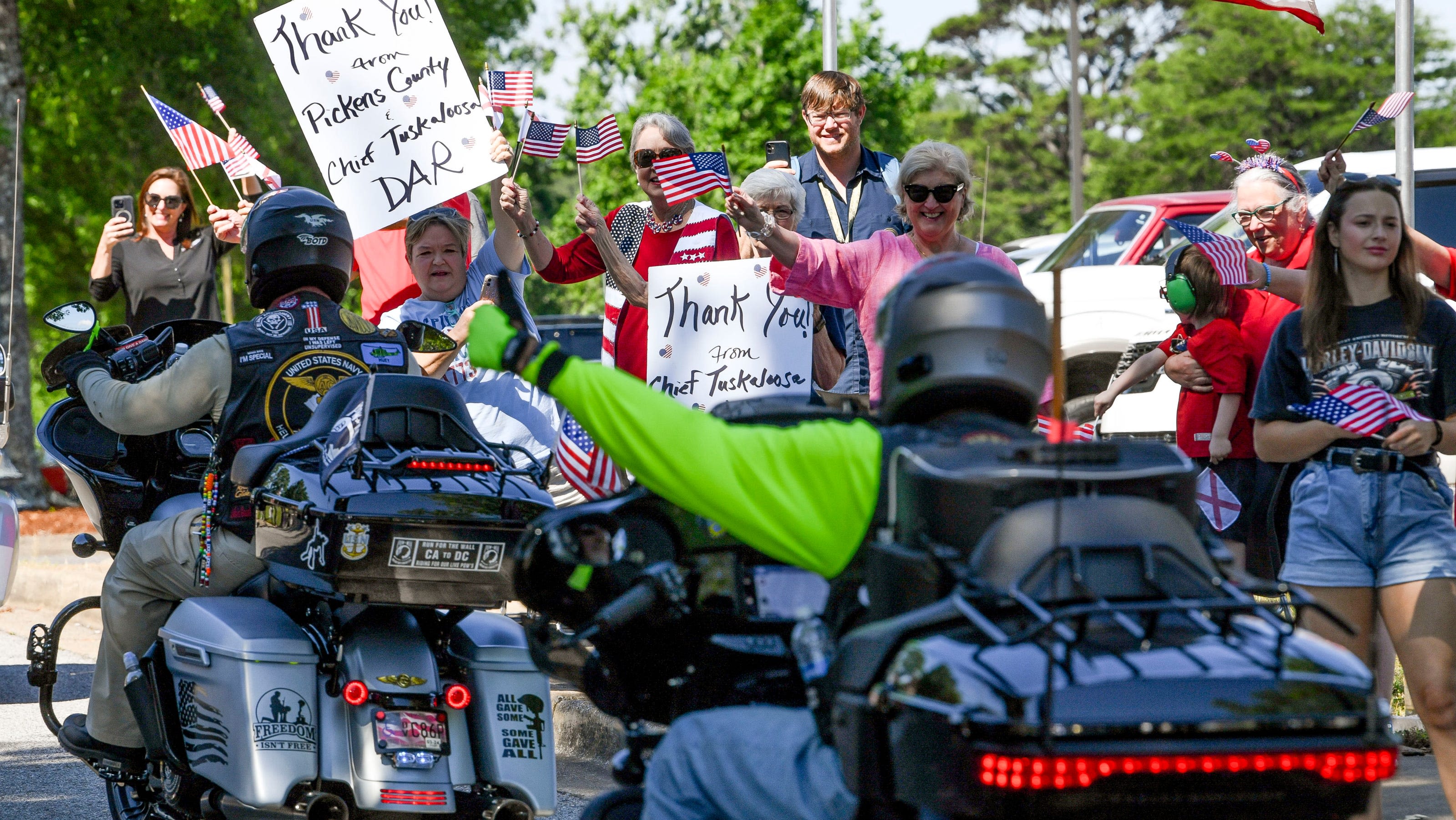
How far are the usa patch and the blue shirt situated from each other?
217 centimetres

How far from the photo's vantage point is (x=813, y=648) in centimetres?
266

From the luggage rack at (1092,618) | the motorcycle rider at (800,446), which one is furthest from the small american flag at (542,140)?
the luggage rack at (1092,618)

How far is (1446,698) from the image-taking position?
4426 millimetres

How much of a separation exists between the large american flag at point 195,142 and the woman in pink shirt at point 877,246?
3568mm

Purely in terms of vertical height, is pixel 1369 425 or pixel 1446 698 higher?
pixel 1369 425

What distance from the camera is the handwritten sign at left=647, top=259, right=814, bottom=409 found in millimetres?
5969

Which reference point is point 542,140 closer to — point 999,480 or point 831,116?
point 831,116

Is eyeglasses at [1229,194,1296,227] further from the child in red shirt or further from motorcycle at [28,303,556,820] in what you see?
motorcycle at [28,303,556,820]

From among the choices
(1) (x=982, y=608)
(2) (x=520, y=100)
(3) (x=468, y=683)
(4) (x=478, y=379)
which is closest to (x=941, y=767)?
(1) (x=982, y=608)

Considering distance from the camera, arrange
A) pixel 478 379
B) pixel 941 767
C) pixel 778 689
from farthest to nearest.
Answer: pixel 478 379 → pixel 778 689 → pixel 941 767

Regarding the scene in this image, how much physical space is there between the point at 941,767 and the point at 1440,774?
289 centimetres

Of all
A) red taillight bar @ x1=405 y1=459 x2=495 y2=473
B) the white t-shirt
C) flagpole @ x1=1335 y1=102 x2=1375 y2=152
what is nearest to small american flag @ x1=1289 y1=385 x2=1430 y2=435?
flagpole @ x1=1335 y1=102 x2=1375 y2=152

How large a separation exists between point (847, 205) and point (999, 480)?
13.5 ft

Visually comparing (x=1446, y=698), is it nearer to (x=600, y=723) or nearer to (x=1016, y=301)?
(x=1016, y=301)
